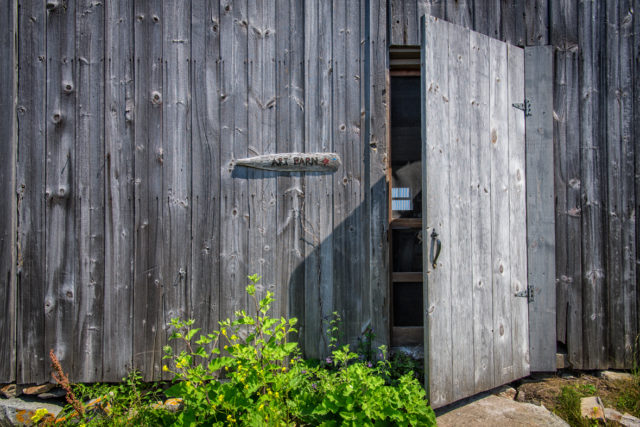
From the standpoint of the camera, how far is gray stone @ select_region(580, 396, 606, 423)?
8.18 ft

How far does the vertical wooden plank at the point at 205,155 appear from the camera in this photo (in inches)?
118

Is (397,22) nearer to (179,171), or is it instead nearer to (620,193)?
(179,171)

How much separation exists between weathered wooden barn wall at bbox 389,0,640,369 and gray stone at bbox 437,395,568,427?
2.36 ft

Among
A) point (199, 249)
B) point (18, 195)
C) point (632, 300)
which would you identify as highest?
point (18, 195)

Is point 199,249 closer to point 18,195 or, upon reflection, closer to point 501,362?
point 18,195

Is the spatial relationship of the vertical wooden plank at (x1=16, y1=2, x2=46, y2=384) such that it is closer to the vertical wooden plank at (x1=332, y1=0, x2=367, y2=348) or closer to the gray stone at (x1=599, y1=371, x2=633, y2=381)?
the vertical wooden plank at (x1=332, y1=0, x2=367, y2=348)

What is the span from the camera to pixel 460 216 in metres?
2.66

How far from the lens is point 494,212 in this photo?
2840 millimetres

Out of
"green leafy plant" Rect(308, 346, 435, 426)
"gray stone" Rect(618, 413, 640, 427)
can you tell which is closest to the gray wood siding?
"gray stone" Rect(618, 413, 640, 427)

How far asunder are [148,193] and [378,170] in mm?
1844

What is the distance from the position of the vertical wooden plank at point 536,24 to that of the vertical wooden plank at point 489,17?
0.18 m

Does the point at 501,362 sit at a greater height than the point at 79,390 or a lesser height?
greater

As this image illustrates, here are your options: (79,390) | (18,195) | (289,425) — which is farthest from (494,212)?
(18,195)

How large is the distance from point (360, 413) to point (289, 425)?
0.46m
